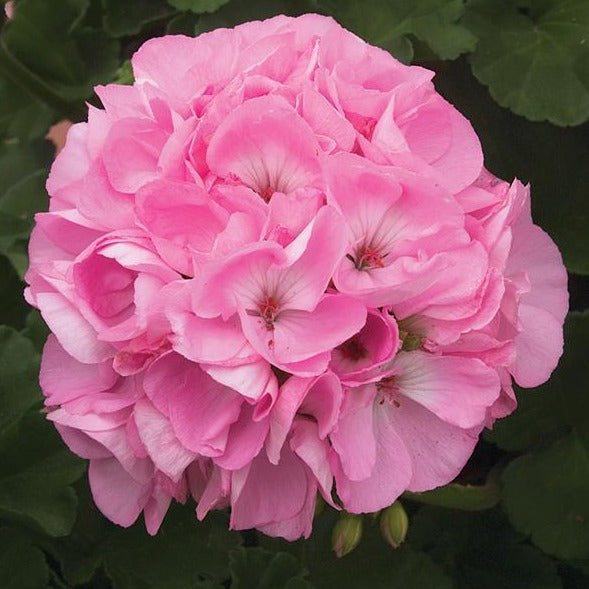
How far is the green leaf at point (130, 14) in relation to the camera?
0.92m

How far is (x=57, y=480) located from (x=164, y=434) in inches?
11.9

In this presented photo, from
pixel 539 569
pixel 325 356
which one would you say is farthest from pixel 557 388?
pixel 325 356

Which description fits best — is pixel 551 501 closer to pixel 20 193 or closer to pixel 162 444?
pixel 162 444

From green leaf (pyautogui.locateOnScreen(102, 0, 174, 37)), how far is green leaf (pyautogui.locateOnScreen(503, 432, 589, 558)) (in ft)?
1.79

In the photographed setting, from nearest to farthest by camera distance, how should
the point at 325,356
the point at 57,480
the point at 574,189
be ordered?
the point at 325,356
the point at 57,480
the point at 574,189

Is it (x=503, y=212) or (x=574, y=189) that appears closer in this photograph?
(x=503, y=212)

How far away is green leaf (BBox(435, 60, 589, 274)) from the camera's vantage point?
0.85 meters

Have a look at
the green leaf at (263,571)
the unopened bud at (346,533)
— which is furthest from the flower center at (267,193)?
the green leaf at (263,571)

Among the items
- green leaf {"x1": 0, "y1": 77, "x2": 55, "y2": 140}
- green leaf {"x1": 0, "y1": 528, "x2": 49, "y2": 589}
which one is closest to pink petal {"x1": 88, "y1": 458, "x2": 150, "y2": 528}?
green leaf {"x1": 0, "y1": 528, "x2": 49, "y2": 589}

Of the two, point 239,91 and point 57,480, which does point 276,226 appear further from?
point 57,480

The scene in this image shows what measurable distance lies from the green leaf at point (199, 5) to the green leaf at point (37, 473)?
37 centimetres

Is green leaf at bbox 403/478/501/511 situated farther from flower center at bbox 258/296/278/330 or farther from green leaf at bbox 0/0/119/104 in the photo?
green leaf at bbox 0/0/119/104

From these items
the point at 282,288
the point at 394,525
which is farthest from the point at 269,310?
the point at 394,525

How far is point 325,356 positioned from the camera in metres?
0.45
